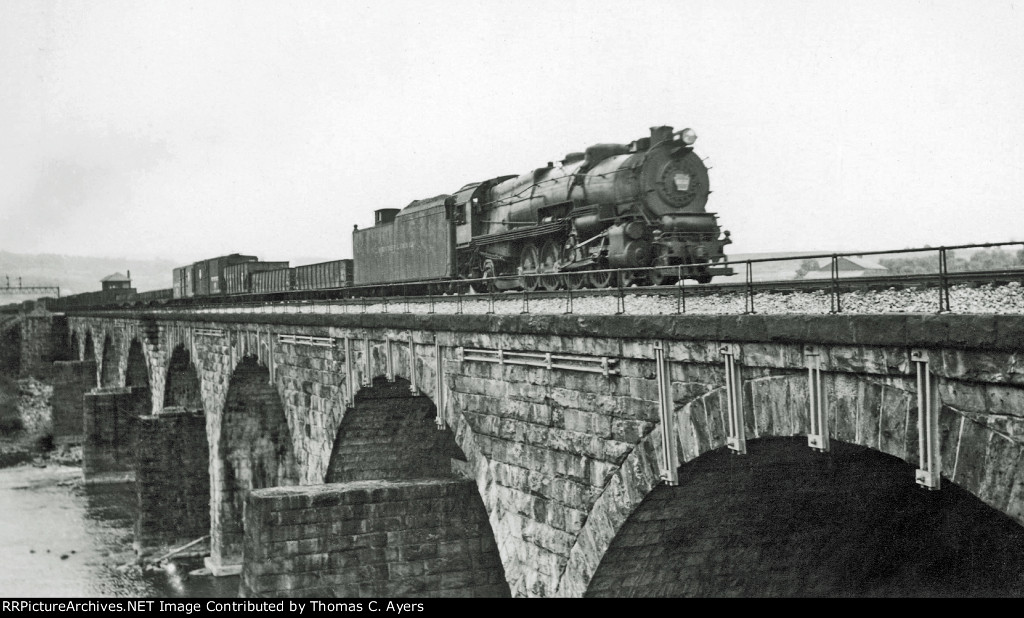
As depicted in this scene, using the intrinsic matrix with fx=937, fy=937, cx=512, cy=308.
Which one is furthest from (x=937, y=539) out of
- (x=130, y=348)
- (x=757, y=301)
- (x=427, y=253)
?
(x=130, y=348)

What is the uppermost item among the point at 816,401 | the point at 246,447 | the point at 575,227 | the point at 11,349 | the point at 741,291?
the point at 575,227

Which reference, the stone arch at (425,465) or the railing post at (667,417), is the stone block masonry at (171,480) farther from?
the railing post at (667,417)

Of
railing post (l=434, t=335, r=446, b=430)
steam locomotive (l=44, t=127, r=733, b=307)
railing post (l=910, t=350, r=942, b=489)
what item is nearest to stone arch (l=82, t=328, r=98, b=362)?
steam locomotive (l=44, t=127, r=733, b=307)

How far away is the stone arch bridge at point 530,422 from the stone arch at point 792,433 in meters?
0.02

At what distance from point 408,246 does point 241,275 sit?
19892 mm

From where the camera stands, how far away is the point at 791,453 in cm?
1051

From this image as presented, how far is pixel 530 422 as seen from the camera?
1219cm

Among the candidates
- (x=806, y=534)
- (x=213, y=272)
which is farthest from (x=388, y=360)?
(x=213, y=272)

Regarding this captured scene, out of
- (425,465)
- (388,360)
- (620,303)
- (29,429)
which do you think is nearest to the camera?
(620,303)

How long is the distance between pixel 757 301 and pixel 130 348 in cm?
4078

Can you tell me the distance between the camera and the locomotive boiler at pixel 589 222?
16828 mm

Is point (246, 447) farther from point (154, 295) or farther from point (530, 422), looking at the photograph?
point (154, 295)

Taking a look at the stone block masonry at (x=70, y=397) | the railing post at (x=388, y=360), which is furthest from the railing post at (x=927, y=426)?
the stone block masonry at (x=70, y=397)
